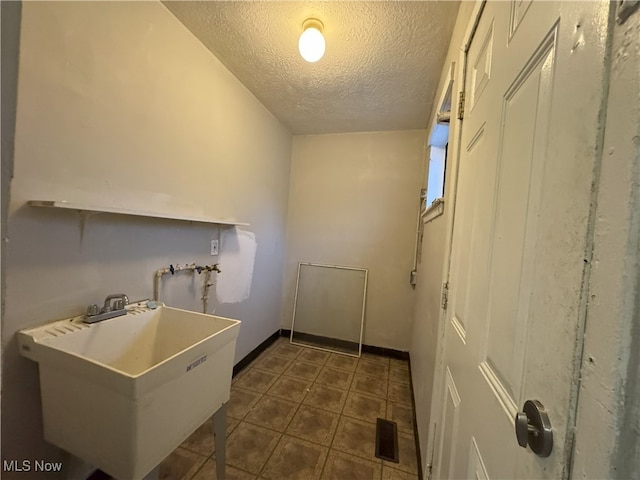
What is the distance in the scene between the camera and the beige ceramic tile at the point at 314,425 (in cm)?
163

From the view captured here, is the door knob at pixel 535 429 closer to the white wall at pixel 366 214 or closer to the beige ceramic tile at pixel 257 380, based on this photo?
the beige ceramic tile at pixel 257 380

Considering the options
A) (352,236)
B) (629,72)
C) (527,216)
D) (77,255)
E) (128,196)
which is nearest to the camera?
(629,72)

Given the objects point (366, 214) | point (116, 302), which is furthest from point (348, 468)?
point (366, 214)

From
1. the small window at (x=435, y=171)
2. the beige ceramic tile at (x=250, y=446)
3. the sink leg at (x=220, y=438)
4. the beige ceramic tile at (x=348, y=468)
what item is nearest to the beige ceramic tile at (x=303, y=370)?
the beige ceramic tile at (x=250, y=446)

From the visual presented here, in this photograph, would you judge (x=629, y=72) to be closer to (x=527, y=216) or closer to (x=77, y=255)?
(x=527, y=216)

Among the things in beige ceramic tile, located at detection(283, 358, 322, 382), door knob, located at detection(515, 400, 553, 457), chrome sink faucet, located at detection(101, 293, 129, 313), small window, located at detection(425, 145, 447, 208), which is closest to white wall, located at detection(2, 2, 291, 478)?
chrome sink faucet, located at detection(101, 293, 129, 313)

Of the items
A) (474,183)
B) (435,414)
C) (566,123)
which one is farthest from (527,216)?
(435,414)

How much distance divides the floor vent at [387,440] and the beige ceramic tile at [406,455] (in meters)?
0.03

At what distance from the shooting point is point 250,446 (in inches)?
60.4

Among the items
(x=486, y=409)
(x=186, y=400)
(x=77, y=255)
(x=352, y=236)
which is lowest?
(x=186, y=400)

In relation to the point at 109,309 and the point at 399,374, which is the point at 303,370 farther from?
the point at 109,309

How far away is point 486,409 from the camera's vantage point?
60 centimetres

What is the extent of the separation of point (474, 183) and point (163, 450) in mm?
1450

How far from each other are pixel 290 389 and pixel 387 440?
0.83 metres
